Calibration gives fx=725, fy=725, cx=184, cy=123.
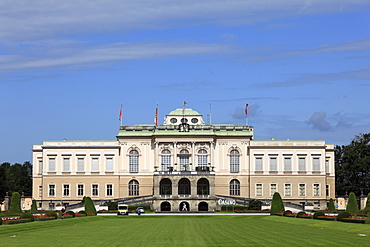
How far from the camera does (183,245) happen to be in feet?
118

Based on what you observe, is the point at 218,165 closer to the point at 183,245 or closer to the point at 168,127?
the point at 168,127

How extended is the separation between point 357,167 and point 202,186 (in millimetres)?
25503

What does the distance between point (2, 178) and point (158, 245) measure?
275 feet

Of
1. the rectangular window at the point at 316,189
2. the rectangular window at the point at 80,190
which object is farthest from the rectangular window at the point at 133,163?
the rectangular window at the point at 316,189

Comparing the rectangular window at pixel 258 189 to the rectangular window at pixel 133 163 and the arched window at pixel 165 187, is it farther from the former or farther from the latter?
the rectangular window at pixel 133 163

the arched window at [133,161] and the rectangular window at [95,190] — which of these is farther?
the arched window at [133,161]

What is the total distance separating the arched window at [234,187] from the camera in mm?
115375

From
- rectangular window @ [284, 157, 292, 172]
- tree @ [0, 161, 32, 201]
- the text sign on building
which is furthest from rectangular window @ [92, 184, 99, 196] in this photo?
rectangular window @ [284, 157, 292, 172]

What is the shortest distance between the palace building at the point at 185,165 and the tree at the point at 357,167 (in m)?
3.91

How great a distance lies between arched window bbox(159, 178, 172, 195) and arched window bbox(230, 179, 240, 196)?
10.0 m

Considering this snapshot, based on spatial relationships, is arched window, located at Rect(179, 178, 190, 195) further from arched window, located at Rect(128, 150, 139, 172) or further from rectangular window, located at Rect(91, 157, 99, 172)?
rectangular window, located at Rect(91, 157, 99, 172)

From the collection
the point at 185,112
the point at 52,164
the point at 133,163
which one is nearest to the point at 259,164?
the point at 185,112

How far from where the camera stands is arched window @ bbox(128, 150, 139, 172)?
382ft

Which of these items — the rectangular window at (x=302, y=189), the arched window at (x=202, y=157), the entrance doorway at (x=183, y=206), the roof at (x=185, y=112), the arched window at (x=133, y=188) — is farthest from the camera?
the roof at (x=185, y=112)
